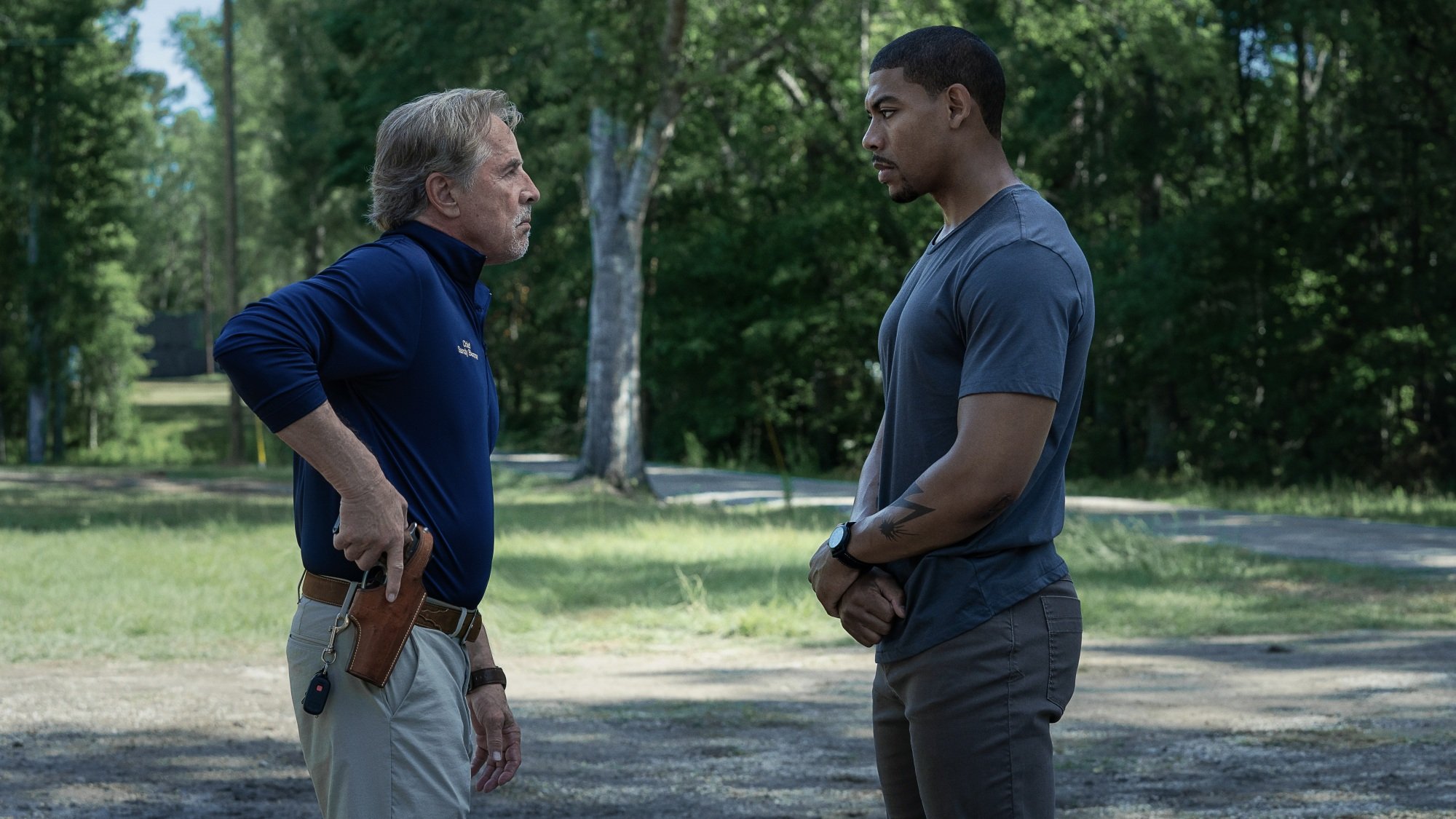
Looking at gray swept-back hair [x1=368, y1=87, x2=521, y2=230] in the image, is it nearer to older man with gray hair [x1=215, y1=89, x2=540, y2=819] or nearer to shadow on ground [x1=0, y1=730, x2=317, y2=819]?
older man with gray hair [x1=215, y1=89, x2=540, y2=819]

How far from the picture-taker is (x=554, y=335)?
3669 cm

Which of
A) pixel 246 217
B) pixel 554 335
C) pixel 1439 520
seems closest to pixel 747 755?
pixel 1439 520

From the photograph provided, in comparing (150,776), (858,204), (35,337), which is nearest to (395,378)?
(150,776)

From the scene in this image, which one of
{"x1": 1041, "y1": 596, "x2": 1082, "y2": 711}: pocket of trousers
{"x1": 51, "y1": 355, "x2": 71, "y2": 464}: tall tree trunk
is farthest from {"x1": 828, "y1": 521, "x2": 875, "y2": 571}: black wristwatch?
{"x1": 51, "y1": 355, "x2": 71, "y2": 464}: tall tree trunk

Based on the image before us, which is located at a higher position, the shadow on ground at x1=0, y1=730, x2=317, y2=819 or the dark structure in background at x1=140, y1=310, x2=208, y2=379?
the dark structure in background at x1=140, y1=310, x2=208, y2=379

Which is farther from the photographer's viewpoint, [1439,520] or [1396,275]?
[1396,275]

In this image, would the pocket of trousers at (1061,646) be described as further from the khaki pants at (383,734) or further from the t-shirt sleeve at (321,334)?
the t-shirt sleeve at (321,334)

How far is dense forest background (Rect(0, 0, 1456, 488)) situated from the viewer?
20359 mm

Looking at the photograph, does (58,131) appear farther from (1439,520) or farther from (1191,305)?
(1439,520)

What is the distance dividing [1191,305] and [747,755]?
18.2 metres

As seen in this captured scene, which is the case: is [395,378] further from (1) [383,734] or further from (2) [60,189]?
(2) [60,189]

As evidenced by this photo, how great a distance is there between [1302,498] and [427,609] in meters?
17.9

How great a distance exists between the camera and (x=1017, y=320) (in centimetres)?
246

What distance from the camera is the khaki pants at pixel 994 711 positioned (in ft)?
8.30
